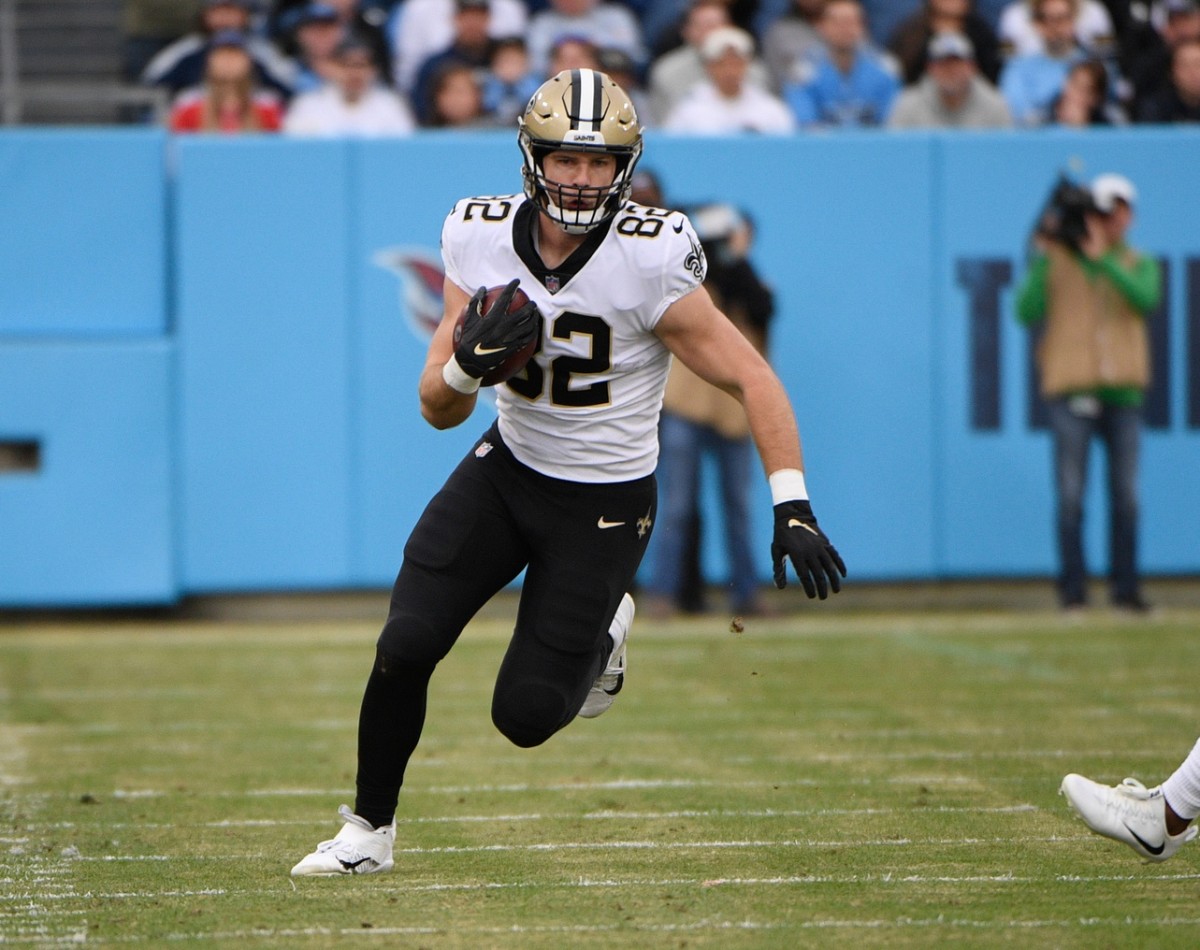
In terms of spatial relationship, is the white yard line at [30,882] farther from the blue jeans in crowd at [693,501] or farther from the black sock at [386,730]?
the blue jeans in crowd at [693,501]

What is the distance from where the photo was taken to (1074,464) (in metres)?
9.20

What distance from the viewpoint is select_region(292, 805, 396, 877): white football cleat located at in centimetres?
430

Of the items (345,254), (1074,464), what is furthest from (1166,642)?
(345,254)

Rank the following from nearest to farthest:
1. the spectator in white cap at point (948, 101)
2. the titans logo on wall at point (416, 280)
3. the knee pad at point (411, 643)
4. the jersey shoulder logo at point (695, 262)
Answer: the knee pad at point (411, 643), the jersey shoulder logo at point (695, 262), the titans logo on wall at point (416, 280), the spectator in white cap at point (948, 101)

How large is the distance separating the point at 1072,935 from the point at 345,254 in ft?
21.1

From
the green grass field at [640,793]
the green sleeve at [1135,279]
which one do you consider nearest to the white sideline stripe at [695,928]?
the green grass field at [640,793]

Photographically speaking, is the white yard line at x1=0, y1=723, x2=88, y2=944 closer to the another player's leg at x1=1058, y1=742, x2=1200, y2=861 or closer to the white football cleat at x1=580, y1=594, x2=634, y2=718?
the white football cleat at x1=580, y1=594, x2=634, y2=718

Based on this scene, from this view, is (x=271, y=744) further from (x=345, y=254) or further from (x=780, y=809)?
(x=345, y=254)

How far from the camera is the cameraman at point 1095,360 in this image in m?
9.18

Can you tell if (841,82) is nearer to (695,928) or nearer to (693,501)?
(693,501)

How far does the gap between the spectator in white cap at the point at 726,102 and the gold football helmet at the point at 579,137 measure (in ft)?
18.3

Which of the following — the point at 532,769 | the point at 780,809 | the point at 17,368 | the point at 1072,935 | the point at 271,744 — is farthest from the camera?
the point at 17,368

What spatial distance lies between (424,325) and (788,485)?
5358 mm

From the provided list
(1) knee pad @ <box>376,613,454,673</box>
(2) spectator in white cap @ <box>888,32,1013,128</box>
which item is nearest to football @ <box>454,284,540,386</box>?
(1) knee pad @ <box>376,613,454,673</box>
